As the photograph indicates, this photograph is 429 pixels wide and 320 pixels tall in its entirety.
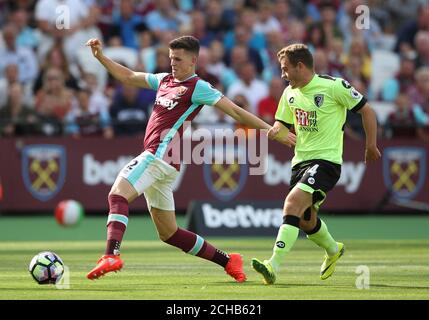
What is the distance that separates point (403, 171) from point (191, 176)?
3.99 metres

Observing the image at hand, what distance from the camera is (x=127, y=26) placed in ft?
73.3

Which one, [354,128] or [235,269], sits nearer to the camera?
[235,269]

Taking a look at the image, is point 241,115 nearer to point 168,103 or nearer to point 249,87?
point 168,103

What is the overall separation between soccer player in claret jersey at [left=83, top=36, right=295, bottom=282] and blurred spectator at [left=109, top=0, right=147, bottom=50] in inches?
443

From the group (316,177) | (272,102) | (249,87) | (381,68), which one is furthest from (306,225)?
(381,68)

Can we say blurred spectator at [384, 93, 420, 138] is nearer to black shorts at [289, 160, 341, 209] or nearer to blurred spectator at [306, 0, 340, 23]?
blurred spectator at [306, 0, 340, 23]

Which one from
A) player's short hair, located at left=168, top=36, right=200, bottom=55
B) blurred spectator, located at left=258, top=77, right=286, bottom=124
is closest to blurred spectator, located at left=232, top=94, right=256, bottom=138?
blurred spectator, located at left=258, top=77, right=286, bottom=124

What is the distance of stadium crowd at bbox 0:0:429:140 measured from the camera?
66.4 ft

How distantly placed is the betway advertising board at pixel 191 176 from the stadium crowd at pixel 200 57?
33 cm

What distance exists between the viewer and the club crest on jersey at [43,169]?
19.9 m

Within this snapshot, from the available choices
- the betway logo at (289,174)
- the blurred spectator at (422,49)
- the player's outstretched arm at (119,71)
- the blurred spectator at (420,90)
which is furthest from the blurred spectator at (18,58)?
the player's outstretched arm at (119,71)

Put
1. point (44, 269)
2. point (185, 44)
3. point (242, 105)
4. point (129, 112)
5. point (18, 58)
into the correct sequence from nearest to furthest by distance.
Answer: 1. point (44, 269)
2. point (185, 44)
3. point (242, 105)
4. point (129, 112)
5. point (18, 58)

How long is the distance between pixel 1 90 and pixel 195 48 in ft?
33.8
